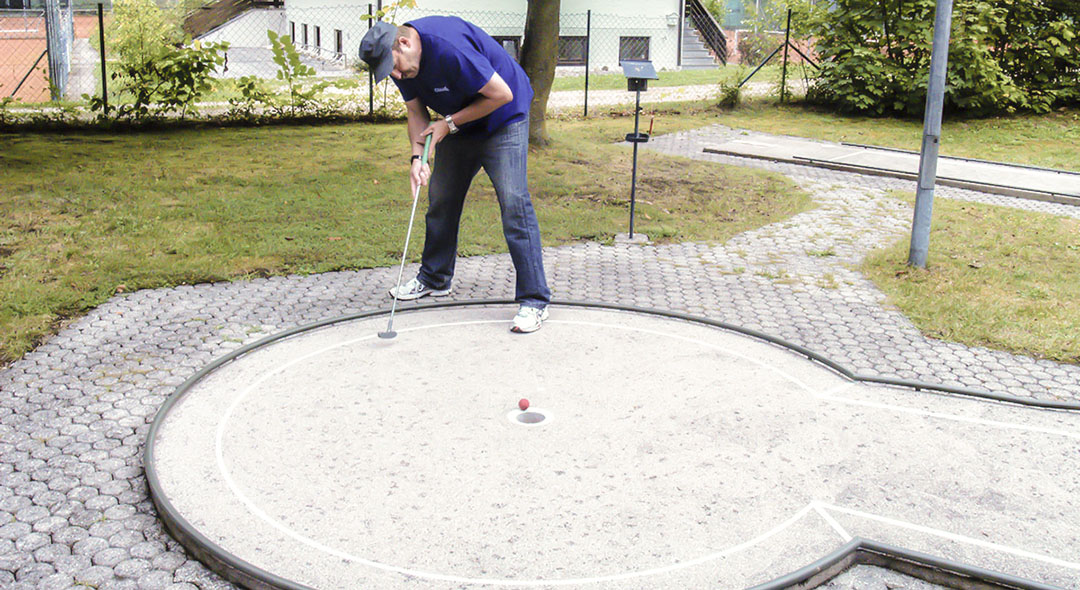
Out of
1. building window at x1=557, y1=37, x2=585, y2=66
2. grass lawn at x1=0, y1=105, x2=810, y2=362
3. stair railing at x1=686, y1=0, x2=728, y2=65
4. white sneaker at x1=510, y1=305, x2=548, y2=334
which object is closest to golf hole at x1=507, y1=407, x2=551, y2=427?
white sneaker at x1=510, y1=305, x2=548, y2=334

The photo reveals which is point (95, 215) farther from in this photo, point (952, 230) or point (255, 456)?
point (952, 230)

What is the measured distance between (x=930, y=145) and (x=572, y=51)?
63.1ft

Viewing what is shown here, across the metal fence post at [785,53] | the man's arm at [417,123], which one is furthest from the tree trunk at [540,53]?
the metal fence post at [785,53]

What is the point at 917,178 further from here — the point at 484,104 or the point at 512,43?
the point at 512,43

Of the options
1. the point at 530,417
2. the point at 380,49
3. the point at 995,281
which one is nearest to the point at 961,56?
the point at 995,281

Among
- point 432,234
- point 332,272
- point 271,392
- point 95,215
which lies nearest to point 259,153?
point 95,215

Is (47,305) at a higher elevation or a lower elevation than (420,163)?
lower

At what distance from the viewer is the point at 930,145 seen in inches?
249

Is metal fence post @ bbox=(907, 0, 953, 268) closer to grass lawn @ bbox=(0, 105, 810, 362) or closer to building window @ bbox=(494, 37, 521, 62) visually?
grass lawn @ bbox=(0, 105, 810, 362)

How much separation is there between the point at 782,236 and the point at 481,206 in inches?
102

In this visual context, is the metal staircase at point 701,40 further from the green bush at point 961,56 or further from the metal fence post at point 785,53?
the green bush at point 961,56

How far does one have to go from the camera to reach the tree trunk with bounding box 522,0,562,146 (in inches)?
403

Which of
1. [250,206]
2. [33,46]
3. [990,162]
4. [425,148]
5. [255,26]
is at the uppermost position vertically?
[255,26]

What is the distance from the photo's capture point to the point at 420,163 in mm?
5160
